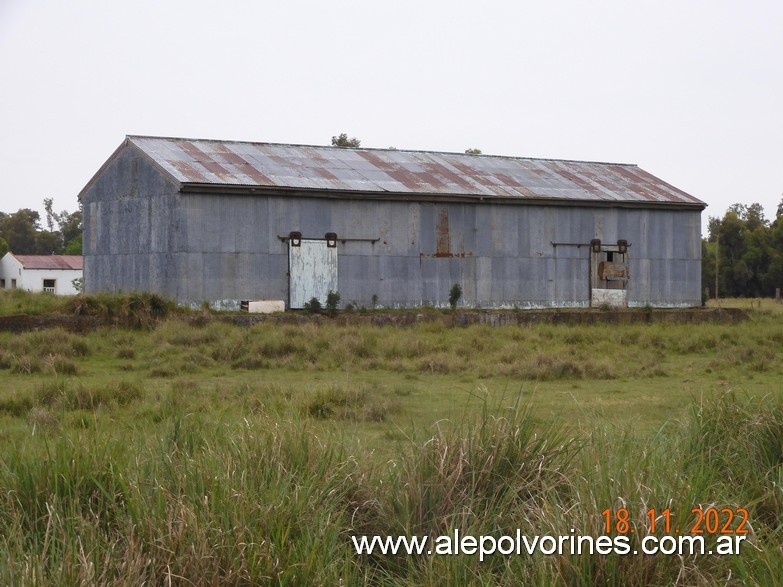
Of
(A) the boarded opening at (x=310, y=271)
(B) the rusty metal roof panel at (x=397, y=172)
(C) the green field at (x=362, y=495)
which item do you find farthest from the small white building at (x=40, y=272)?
(C) the green field at (x=362, y=495)

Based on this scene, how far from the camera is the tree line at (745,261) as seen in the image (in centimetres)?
5634

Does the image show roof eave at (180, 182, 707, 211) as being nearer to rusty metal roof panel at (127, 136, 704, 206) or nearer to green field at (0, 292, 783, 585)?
rusty metal roof panel at (127, 136, 704, 206)

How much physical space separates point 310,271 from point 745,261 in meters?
35.6

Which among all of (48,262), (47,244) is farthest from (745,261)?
(47,244)

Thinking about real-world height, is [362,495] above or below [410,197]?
below

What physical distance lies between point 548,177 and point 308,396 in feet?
76.8

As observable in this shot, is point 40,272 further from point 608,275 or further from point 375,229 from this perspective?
point 608,275

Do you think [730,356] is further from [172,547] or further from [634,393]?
[172,547]

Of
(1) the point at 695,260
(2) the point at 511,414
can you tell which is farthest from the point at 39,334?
(1) the point at 695,260

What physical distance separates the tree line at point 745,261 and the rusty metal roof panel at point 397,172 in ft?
70.5

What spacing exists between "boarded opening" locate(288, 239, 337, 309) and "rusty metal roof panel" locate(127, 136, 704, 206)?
1.56 metres

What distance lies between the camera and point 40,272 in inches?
2576

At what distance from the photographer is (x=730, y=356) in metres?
19.1

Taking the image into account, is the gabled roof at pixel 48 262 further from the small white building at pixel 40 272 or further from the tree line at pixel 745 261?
the tree line at pixel 745 261
